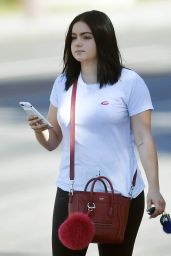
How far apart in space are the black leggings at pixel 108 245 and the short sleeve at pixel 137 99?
41cm

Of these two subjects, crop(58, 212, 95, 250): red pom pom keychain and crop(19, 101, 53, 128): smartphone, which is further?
crop(19, 101, 53, 128): smartphone

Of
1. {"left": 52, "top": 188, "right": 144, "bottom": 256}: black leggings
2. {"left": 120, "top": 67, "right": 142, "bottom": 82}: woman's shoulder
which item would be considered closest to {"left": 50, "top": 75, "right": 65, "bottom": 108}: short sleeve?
{"left": 120, "top": 67, "right": 142, "bottom": 82}: woman's shoulder

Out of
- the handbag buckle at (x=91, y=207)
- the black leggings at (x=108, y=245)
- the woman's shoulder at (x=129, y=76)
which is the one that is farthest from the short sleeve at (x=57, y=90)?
the handbag buckle at (x=91, y=207)

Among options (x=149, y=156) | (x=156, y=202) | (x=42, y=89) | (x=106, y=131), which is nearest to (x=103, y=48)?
(x=106, y=131)

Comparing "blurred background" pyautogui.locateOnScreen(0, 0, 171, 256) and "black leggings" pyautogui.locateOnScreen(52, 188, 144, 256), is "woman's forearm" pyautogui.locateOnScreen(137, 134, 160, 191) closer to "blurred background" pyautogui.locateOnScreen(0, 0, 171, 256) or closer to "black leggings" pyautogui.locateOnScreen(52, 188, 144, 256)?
"black leggings" pyautogui.locateOnScreen(52, 188, 144, 256)

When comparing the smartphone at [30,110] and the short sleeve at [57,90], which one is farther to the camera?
the short sleeve at [57,90]

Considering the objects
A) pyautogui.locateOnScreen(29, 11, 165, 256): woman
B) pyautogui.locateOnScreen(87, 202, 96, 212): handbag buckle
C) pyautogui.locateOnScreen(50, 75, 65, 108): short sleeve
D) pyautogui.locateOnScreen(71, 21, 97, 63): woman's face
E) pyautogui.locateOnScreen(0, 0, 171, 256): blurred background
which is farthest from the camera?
pyautogui.locateOnScreen(0, 0, 171, 256): blurred background

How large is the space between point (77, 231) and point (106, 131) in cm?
49

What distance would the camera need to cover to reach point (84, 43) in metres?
4.98

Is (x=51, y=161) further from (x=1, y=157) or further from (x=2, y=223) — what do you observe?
(x=2, y=223)

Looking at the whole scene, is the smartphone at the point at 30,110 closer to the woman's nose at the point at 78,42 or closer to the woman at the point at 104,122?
the woman at the point at 104,122

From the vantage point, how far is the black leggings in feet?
16.3

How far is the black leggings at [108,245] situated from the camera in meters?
4.98

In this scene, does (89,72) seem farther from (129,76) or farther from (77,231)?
(77,231)
